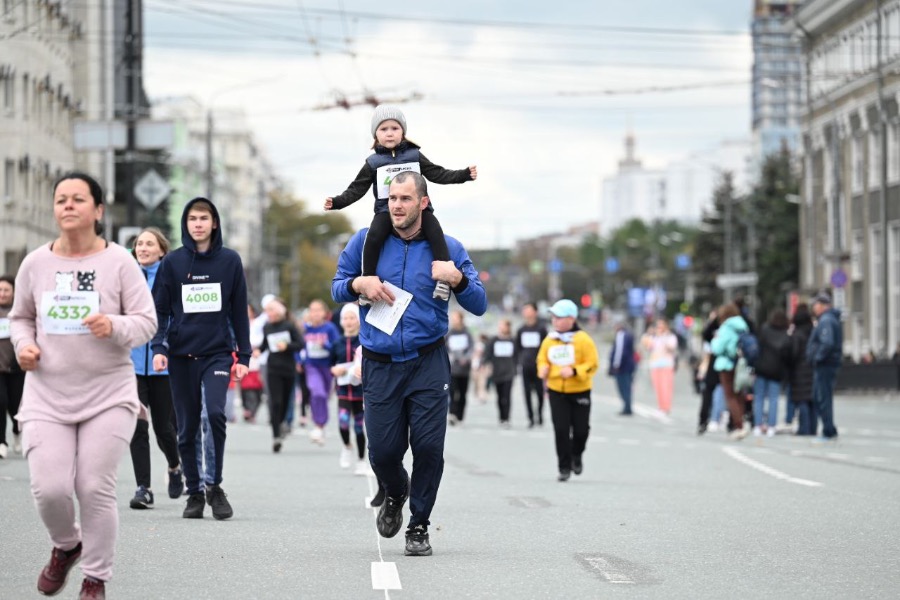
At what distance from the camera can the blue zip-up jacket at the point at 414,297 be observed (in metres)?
9.26

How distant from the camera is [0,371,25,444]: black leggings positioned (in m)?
17.6

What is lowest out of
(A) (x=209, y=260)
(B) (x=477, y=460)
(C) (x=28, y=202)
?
(B) (x=477, y=460)

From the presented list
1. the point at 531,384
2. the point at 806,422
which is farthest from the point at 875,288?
the point at 806,422

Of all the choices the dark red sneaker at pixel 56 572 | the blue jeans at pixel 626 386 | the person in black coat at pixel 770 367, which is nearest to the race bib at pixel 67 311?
the dark red sneaker at pixel 56 572

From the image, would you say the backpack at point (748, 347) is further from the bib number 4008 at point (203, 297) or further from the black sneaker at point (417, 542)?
the black sneaker at point (417, 542)

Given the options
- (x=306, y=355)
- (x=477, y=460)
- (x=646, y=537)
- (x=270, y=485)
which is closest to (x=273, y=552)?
(x=646, y=537)

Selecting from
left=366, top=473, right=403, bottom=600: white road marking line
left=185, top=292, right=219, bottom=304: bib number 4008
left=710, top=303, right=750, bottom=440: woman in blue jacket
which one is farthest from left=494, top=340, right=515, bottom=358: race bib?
left=366, top=473, right=403, bottom=600: white road marking line

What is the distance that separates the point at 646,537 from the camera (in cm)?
1072

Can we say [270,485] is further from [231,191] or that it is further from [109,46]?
[231,191]

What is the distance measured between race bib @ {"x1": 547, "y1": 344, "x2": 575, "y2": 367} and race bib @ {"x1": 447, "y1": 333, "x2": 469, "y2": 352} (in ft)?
53.2

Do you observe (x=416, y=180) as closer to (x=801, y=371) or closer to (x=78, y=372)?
(x=78, y=372)

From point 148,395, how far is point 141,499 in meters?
0.76

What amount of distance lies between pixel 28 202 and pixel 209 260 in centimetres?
4412

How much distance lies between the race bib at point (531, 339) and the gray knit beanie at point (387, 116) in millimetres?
20224
